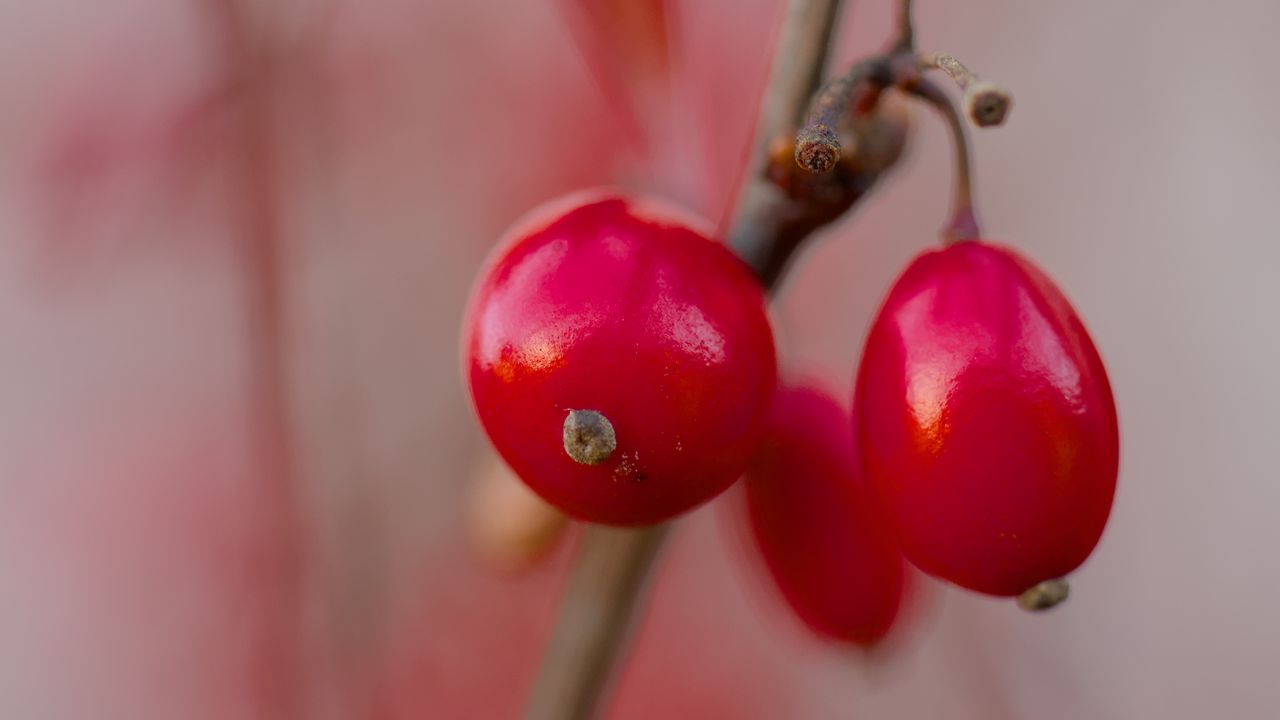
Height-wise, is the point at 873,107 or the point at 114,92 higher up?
the point at 873,107

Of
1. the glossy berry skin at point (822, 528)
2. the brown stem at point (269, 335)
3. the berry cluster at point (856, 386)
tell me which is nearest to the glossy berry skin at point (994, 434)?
the berry cluster at point (856, 386)

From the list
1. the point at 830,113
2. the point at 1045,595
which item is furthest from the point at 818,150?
the point at 1045,595

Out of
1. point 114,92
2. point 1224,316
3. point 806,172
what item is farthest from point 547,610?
point 1224,316

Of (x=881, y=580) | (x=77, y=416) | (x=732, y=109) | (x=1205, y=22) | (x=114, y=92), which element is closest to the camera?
(x=881, y=580)

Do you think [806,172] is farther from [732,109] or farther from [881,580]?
[732,109]

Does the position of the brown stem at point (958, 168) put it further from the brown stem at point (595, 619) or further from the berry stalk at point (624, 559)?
the brown stem at point (595, 619)

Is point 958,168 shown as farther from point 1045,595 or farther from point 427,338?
point 427,338
